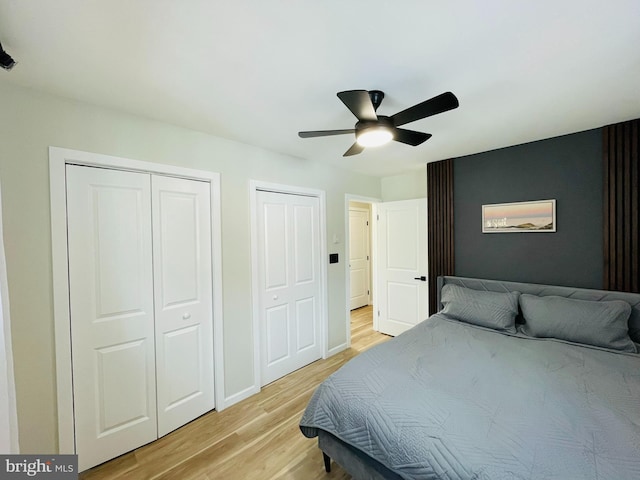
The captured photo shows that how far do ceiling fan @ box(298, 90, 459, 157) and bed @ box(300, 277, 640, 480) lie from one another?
1.49m

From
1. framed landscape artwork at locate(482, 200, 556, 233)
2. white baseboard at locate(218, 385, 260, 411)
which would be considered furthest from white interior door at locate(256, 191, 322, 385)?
framed landscape artwork at locate(482, 200, 556, 233)

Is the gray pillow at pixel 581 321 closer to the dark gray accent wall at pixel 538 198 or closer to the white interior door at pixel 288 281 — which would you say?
the dark gray accent wall at pixel 538 198

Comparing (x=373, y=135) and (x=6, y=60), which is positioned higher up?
(x=6, y=60)

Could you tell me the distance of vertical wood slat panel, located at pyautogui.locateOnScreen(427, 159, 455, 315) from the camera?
10.6 feet

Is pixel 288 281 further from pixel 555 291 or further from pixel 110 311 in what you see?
pixel 555 291

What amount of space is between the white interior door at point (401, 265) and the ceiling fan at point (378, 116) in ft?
6.41

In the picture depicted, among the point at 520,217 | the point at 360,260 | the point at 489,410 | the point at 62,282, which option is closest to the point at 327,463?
the point at 489,410

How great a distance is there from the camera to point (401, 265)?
3.81 meters

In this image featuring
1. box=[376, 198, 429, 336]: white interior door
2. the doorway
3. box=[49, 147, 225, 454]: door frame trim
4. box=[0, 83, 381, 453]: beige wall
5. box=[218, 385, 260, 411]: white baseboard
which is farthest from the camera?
the doorway

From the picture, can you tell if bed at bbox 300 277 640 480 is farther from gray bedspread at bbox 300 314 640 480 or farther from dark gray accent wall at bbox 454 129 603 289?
dark gray accent wall at bbox 454 129 603 289

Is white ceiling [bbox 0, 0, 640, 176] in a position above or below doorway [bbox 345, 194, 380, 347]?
above

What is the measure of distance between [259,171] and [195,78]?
1154 mm

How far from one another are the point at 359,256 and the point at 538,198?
10.6 ft

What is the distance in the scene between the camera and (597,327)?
6.56 feet
